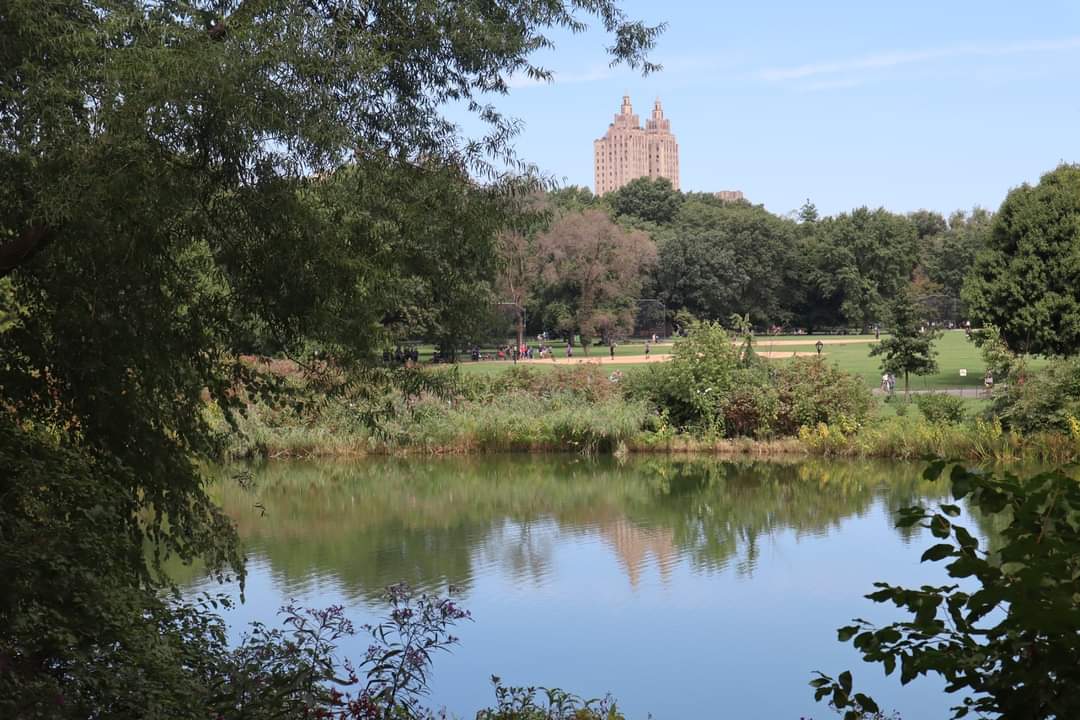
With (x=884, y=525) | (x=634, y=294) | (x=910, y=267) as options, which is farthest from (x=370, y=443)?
(x=910, y=267)

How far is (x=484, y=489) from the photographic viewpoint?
19266mm

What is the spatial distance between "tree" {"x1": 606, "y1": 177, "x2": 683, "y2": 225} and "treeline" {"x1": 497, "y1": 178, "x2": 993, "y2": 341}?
2.13 metres

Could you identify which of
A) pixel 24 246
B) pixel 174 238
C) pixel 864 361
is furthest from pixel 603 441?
pixel 864 361

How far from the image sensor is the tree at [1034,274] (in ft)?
89.2

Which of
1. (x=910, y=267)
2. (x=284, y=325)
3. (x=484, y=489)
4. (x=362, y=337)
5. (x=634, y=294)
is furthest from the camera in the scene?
(x=910, y=267)

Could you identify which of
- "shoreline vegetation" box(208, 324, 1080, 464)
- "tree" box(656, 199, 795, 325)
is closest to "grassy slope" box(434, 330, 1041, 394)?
"shoreline vegetation" box(208, 324, 1080, 464)

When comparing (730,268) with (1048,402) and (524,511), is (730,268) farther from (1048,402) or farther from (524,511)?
(524,511)

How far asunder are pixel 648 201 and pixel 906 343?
5250 cm

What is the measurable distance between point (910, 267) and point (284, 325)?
68.6 metres

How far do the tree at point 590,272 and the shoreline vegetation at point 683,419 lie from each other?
101ft

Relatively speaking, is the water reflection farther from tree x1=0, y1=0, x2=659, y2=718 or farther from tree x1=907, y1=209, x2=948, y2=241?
tree x1=907, y1=209, x2=948, y2=241

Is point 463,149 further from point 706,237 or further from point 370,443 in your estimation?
point 706,237

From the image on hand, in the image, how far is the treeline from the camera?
55.7 metres

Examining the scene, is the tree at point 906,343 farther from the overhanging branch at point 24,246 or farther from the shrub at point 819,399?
the overhanging branch at point 24,246
